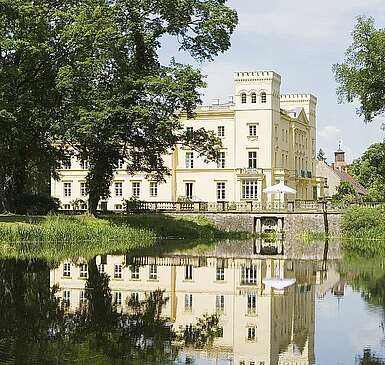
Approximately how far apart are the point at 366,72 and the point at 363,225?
342 inches

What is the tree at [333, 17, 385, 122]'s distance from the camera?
133ft

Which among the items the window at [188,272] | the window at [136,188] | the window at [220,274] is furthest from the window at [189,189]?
the window at [220,274]

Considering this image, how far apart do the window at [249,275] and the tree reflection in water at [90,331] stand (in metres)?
3.51

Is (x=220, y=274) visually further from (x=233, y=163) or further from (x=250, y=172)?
(x=233, y=163)

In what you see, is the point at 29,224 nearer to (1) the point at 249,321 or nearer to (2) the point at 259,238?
(2) the point at 259,238

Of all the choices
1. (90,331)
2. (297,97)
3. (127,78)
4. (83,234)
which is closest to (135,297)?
(90,331)

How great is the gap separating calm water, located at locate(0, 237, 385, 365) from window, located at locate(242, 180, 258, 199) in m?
36.9

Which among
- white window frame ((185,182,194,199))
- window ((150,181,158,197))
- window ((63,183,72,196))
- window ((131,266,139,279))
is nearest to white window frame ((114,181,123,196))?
window ((150,181,158,197))

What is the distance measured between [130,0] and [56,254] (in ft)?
46.7

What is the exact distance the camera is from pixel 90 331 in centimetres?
1141

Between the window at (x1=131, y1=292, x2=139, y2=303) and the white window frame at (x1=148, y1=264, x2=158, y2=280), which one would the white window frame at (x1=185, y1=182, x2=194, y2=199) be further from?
the window at (x1=131, y1=292, x2=139, y2=303)

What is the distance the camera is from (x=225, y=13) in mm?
36594

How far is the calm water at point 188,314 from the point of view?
10016mm

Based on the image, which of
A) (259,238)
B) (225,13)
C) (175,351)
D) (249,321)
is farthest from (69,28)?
(175,351)
